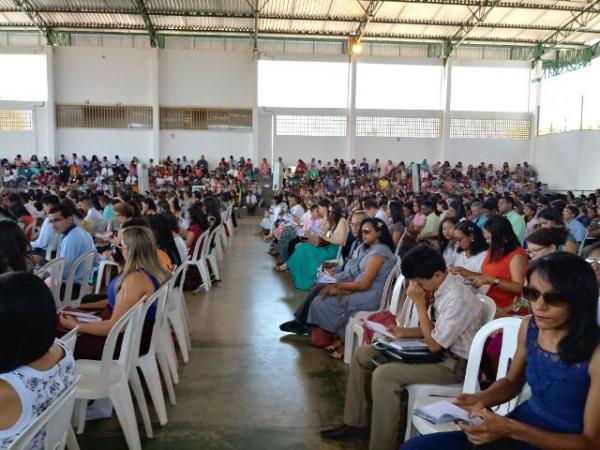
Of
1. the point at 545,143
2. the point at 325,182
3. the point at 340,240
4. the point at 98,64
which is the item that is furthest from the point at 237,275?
the point at 545,143

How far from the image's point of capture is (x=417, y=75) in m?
19.6

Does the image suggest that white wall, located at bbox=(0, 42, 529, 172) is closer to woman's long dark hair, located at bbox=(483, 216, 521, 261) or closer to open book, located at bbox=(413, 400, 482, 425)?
woman's long dark hair, located at bbox=(483, 216, 521, 261)

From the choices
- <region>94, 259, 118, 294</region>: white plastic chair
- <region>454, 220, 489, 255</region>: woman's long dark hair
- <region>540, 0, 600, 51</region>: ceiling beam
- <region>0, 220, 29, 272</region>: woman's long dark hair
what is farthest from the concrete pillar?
<region>0, 220, 29, 272</region>: woman's long dark hair

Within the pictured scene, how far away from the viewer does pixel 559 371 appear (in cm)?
162

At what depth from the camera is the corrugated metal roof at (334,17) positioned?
50.9ft

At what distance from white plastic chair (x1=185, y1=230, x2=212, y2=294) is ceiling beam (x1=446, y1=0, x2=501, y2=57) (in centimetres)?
1320

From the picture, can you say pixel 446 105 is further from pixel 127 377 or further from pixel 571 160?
pixel 127 377

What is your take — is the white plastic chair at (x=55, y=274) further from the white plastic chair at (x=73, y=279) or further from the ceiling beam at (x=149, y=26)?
the ceiling beam at (x=149, y=26)

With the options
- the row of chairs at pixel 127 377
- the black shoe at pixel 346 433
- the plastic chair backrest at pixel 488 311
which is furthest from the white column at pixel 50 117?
the plastic chair backrest at pixel 488 311

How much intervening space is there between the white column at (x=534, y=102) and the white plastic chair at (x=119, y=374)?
68.6ft

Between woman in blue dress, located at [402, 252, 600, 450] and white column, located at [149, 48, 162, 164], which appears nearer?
woman in blue dress, located at [402, 252, 600, 450]

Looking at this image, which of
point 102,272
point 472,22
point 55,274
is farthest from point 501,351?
point 472,22

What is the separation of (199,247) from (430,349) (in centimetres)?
383

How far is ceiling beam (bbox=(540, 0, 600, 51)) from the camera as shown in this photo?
1564cm
